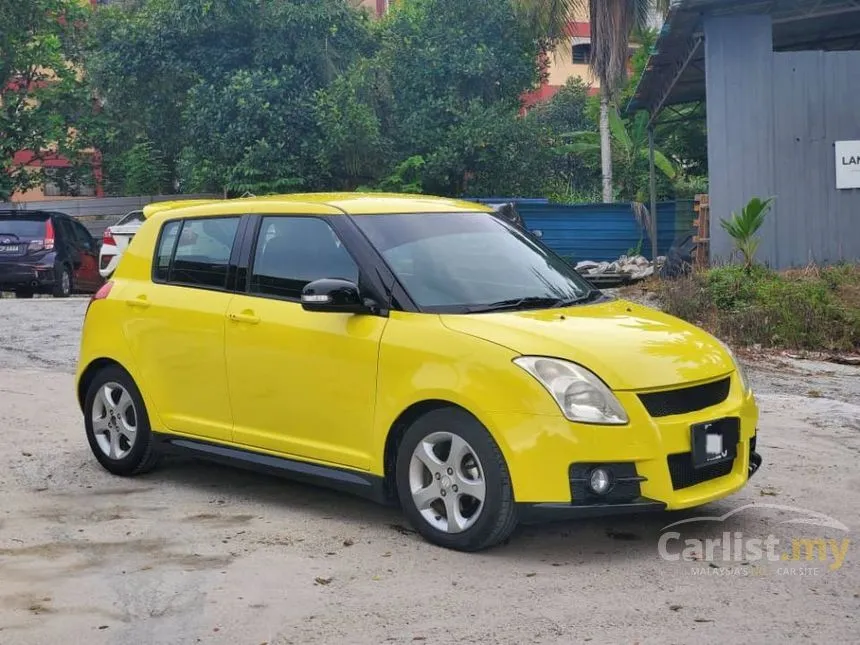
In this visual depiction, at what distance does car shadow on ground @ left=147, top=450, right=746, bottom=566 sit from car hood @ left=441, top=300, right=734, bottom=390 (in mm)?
819

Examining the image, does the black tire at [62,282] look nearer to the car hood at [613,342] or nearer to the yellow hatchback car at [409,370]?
the yellow hatchback car at [409,370]

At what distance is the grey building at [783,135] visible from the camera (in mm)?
16156

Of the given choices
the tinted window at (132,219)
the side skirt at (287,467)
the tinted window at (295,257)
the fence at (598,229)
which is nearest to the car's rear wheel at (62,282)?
the tinted window at (132,219)

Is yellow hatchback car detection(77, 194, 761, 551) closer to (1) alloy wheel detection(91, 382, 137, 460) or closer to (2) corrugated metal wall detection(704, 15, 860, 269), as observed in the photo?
(1) alloy wheel detection(91, 382, 137, 460)

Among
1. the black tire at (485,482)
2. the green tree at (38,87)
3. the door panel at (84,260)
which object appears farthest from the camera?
the green tree at (38,87)

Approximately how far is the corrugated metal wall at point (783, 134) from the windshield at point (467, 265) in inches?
401

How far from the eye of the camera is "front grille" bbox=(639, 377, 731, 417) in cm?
534

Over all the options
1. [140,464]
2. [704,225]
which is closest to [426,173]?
[704,225]

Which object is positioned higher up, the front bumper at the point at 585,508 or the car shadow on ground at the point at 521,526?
the front bumper at the point at 585,508

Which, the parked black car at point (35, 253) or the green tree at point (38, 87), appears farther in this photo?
the green tree at point (38, 87)

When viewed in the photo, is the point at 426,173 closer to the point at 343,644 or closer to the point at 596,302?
the point at 596,302

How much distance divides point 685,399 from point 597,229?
57.2 ft

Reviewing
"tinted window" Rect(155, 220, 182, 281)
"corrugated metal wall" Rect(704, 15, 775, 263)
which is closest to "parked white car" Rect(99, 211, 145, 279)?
"corrugated metal wall" Rect(704, 15, 775, 263)

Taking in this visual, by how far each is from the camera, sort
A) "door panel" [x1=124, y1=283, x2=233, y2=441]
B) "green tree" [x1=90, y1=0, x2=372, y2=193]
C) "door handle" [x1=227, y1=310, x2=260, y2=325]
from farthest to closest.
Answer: "green tree" [x1=90, y1=0, x2=372, y2=193] → "door panel" [x1=124, y1=283, x2=233, y2=441] → "door handle" [x1=227, y1=310, x2=260, y2=325]
